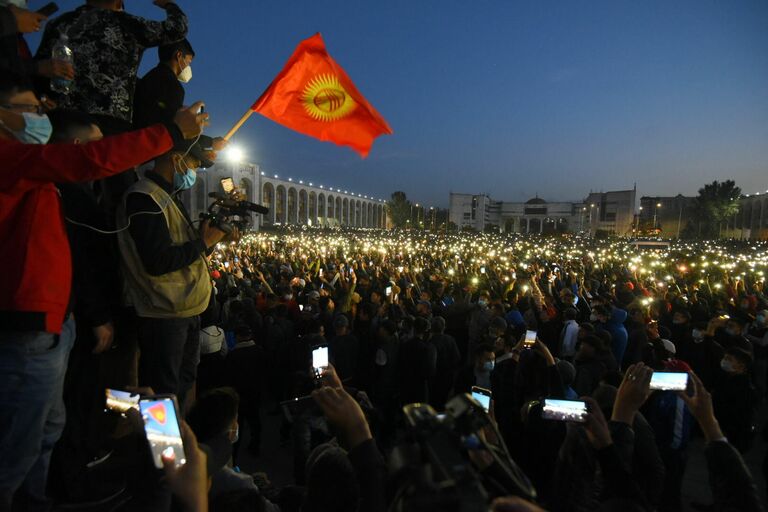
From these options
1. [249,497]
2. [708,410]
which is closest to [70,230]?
[249,497]

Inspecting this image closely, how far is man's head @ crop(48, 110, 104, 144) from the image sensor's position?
2.49m

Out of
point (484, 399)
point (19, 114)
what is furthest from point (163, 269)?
point (484, 399)

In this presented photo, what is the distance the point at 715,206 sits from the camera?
73812mm

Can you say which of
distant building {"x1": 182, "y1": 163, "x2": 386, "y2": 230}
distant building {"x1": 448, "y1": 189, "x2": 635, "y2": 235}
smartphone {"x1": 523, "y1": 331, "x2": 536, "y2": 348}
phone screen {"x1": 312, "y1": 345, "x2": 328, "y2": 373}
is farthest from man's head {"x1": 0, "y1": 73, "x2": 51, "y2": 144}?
distant building {"x1": 448, "y1": 189, "x2": 635, "y2": 235}

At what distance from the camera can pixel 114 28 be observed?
3.15 metres

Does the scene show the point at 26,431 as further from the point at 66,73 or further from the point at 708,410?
the point at 708,410

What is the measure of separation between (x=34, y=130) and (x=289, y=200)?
A: 105 m

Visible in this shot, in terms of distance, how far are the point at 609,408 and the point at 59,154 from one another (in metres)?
4.74

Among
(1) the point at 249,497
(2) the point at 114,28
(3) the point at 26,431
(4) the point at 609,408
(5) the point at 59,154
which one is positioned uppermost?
(2) the point at 114,28

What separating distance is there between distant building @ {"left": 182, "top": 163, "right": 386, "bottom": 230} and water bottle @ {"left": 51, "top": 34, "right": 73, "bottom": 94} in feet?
183

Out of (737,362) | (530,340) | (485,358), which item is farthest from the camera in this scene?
(485,358)

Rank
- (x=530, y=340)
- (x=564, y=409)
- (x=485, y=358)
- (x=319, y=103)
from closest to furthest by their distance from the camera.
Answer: (x=564, y=409)
(x=319, y=103)
(x=530, y=340)
(x=485, y=358)

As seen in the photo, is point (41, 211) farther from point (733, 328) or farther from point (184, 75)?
point (733, 328)

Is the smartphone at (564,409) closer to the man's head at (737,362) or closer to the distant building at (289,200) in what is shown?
the man's head at (737,362)
